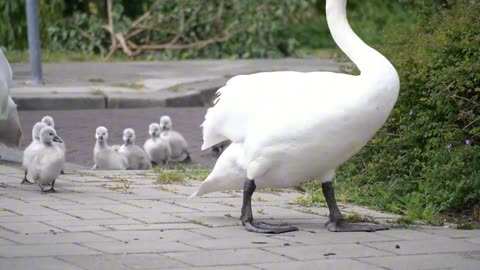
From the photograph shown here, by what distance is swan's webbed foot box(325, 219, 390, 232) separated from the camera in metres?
7.04

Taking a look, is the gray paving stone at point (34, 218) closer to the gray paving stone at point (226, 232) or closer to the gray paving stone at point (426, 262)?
the gray paving stone at point (226, 232)

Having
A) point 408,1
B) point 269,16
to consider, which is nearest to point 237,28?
point 269,16

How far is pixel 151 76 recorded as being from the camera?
17.5m

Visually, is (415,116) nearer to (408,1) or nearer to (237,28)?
(408,1)

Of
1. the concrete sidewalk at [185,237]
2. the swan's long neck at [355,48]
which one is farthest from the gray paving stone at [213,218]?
the swan's long neck at [355,48]

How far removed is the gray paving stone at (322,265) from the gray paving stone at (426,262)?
0.10 m

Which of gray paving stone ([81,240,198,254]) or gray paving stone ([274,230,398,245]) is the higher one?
gray paving stone ([81,240,198,254])

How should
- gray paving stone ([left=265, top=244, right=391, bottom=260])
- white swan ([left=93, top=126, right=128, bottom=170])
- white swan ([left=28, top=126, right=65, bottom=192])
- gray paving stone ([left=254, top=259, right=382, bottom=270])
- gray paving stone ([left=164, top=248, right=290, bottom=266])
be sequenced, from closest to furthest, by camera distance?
1. gray paving stone ([left=254, top=259, right=382, bottom=270])
2. gray paving stone ([left=164, top=248, right=290, bottom=266])
3. gray paving stone ([left=265, top=244, right=391, bottom=260])
4. white swan ([left=28, top=126, right=65, bottom=192])
5. white swan ([left=93, top=126, right=128, bottom=170])

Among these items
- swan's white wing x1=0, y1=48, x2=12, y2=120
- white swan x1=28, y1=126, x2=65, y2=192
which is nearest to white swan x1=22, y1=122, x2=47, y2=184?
white swan x1=28, y1=126, x2=65, y2=192

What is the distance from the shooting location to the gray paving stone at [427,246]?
20.9 ft

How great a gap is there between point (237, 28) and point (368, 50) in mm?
14530

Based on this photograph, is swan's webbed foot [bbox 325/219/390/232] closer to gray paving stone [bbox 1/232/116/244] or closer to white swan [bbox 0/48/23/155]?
gray paving stone [bbox 1/232/116/244]

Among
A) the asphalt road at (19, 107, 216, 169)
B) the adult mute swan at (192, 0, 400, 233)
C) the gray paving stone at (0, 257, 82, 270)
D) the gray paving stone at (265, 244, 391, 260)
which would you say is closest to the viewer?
the gray paving stone at (0, 257, 82, 270)

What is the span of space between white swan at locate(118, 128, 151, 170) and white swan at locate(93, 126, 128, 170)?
0.08 m
